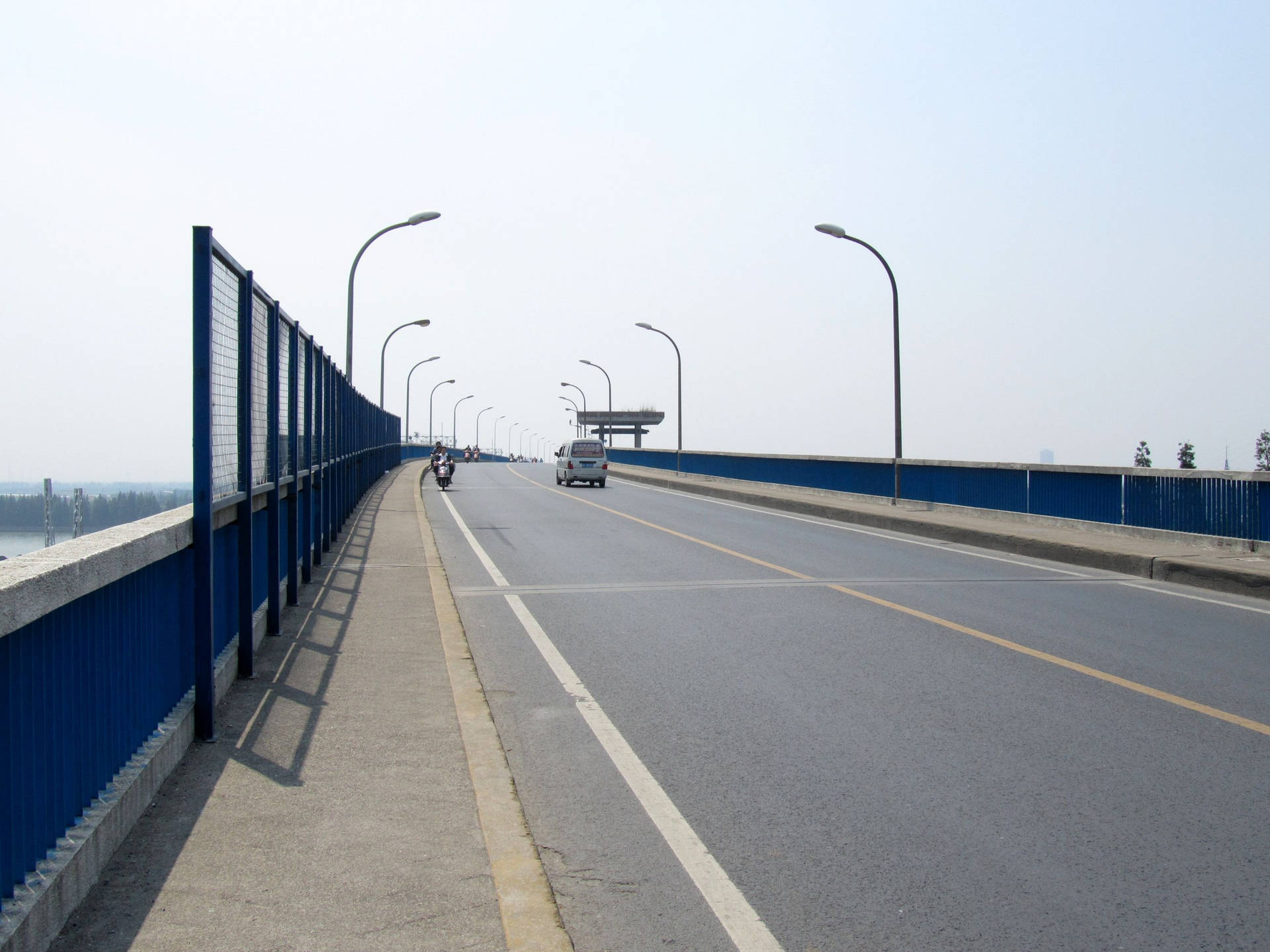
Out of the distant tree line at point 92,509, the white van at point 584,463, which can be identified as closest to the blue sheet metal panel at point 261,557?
the distant tree line at point 92,509

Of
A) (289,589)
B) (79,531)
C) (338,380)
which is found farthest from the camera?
(338,380)

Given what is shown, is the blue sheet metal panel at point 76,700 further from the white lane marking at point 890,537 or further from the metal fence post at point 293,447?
the white lane marking at point 890,537

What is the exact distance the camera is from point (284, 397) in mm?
9719

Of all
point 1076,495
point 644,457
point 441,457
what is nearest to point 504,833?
point 1076,495

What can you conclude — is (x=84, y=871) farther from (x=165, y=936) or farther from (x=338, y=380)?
(x=338, y=380)

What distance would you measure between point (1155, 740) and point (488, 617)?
5956 millimetres

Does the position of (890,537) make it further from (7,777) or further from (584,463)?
(584,463)

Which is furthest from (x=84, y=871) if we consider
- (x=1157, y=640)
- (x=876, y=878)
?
(x=1157, y=640)

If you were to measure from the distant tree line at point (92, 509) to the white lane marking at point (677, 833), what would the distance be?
2591mm

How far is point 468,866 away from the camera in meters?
4.11

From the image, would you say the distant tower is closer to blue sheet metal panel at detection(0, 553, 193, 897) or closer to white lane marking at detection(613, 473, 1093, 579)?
blue sheet metal panel at detection(0, 553, 193, 897)

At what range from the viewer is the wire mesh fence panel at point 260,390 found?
7566 mm

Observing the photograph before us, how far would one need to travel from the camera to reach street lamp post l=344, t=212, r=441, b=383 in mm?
26625

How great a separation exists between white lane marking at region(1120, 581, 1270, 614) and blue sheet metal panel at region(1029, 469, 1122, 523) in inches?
201
